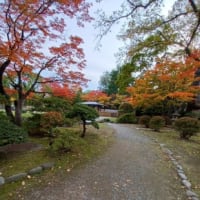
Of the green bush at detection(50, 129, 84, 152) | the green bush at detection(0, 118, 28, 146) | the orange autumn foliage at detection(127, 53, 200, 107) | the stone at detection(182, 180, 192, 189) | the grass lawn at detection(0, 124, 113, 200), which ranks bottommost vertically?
the stone at detection(182, 180, 192, 189)

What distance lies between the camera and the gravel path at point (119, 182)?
3312 millimetres

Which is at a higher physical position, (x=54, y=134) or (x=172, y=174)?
(x=54, y=134)

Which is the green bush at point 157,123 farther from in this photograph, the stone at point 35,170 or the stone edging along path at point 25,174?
the stone at point 35,170

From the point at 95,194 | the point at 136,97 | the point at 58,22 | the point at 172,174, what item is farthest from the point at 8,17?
the point at 136,97

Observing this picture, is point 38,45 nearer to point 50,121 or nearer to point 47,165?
point 50,121

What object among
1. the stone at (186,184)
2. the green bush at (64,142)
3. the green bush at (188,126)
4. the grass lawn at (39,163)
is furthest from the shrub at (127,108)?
the stone at (186,184)

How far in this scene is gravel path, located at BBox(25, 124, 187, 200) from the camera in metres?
3.31

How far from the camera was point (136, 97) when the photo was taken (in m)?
13.6

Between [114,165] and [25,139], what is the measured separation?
2.47 metres

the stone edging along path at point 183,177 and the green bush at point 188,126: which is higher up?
the green bush at point 188,126

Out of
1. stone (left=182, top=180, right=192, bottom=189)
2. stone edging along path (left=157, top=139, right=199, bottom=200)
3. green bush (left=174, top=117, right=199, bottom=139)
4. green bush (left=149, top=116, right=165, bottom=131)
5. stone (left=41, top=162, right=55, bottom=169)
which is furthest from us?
green bush (left=149, top=116, right=165, bottom=131)

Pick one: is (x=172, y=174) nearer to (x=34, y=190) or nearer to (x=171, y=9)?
(x=34, y=190)

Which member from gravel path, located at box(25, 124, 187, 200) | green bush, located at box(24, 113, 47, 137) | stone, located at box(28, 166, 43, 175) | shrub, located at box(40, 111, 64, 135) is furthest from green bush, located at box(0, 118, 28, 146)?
green bush, located at box(24, 113, 47, 137)

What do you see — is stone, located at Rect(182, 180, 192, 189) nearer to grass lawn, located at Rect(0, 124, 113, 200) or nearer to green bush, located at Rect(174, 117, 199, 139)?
grass lawn, located at Rect(0, 124, 113, 200)
